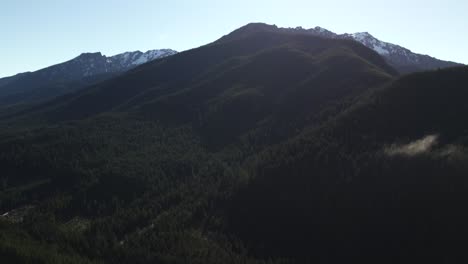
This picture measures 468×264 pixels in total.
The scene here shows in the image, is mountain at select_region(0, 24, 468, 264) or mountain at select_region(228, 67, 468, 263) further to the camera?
mountain at select_region(0, 24, 468, 264)

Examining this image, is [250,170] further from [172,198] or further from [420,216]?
[420,216]

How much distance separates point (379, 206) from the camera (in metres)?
119

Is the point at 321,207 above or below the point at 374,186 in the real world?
below

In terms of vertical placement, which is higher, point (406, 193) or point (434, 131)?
point (434, 131)

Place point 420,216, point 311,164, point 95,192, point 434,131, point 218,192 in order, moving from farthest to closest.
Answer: point 95,192, point 218,192, point 311,164, point 434,131, point 420,216

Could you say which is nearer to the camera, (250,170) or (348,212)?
(348,212)

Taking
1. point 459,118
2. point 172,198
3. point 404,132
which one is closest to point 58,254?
point 172,198

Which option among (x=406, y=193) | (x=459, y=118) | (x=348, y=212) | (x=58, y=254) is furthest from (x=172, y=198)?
(x=459, y=118)

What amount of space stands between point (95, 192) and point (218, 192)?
199 ft

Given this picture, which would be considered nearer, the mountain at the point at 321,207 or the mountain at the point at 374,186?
the mountain at the point at 374,186

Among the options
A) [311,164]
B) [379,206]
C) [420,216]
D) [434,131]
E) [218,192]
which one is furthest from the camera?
[218,192]

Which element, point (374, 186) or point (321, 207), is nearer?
point (374, 186)

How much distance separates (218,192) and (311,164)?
33.6m

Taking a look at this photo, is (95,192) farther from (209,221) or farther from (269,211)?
(269,211)
